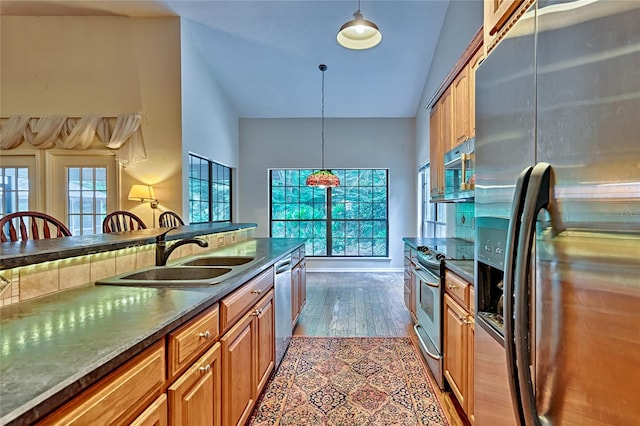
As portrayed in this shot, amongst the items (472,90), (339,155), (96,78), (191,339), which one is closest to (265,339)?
(191,339)

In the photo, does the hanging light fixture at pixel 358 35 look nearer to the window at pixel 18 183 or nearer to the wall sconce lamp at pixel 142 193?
the wall sconce lamp at pixel 142 193

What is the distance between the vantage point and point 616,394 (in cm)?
56

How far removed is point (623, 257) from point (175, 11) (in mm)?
5282

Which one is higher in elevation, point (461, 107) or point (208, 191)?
point (461, 107)

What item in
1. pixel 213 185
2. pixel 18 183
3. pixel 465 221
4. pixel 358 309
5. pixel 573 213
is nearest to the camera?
pixel 573 213

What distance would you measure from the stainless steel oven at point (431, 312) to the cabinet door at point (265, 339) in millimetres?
1150

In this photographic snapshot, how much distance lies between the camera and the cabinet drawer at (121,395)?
0.73m

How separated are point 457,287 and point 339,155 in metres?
5.13

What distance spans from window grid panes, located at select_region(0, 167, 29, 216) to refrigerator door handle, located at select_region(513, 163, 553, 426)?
6.09 meters

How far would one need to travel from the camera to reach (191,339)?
4.07 feet

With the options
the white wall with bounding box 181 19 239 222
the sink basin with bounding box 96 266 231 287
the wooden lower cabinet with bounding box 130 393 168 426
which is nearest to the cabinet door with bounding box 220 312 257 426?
the sink basin with bounding box 96 266 231 287

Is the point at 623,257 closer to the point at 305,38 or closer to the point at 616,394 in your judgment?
the point at 616,394

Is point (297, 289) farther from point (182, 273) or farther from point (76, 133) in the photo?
point (76, 133)

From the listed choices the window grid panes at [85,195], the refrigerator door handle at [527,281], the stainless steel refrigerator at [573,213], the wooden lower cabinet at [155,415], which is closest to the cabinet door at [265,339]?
the wooden lower cabinet at [155,415]
